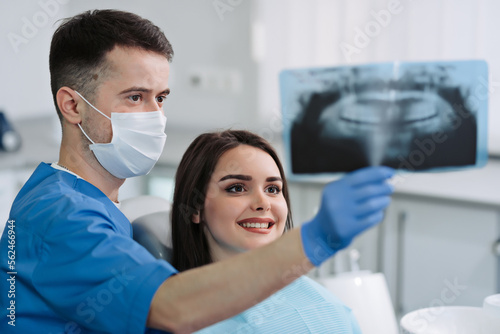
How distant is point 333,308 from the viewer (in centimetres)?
148

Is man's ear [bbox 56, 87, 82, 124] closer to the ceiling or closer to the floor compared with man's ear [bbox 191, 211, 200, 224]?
closer to the ceiling

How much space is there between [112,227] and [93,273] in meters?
0.14

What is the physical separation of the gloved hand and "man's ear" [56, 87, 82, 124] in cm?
64

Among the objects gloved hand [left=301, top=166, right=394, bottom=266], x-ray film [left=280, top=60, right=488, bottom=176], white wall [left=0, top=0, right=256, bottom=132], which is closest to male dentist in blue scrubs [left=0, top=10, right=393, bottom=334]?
gloved hand [left=301, top=166, right=394, bottom=266]

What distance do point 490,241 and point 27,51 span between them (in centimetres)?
270

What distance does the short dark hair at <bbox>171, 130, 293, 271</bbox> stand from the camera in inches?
59.3

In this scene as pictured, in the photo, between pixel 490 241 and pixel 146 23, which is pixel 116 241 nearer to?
pixel 146 23

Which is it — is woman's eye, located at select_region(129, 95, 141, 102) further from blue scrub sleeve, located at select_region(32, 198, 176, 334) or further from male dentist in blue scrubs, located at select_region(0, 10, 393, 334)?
blue scrub sleeve, located at select_region(32, 198, 176, 334)

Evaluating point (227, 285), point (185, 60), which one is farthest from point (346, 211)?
point (185, 60)

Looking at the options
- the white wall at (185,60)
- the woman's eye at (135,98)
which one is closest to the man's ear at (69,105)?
the woman's eye at (135,98)

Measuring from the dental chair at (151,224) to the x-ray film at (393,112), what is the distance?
54cm

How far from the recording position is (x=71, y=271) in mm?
983

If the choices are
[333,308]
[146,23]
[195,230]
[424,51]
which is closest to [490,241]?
[424,51]

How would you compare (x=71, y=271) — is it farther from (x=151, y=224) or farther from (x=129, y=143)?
(x=151, y=224)
